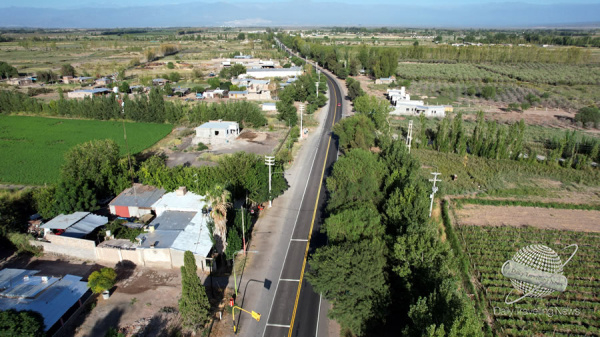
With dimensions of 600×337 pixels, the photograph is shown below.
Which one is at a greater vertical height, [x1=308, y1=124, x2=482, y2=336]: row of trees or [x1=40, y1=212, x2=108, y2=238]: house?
[x1=308, y1=124, x2=482, y2=336]: row of trees

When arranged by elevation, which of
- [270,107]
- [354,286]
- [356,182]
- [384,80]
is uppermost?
[384,80]

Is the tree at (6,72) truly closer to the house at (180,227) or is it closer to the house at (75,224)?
the house at (75,224)

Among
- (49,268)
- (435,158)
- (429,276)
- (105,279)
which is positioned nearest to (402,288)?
(429,276)

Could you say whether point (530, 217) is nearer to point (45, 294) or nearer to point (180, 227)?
point (180, 227)

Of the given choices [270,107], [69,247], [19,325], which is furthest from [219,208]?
[270,107]

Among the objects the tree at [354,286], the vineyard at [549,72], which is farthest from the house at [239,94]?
the vineyard at [549,72]

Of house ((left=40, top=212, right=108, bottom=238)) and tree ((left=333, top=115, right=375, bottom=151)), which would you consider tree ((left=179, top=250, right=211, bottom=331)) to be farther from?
tree ((left=333, top=115, right=375, bottom=151))

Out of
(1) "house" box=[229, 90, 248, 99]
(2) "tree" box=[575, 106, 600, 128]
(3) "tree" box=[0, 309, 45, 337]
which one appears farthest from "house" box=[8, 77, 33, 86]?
(2) "tree" box=[575, 106, 600, 128]
